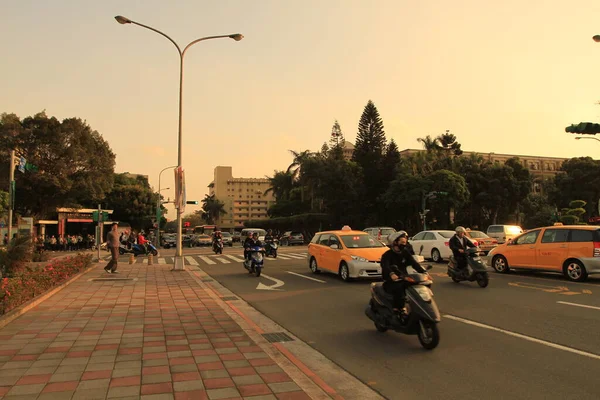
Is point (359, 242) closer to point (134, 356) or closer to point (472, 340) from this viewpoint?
point (472, 340)

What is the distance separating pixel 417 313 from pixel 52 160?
122 feet

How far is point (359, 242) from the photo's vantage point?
565 inches

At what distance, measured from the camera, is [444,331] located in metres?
7.27

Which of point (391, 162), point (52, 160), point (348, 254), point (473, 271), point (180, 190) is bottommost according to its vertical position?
point (473, 271)

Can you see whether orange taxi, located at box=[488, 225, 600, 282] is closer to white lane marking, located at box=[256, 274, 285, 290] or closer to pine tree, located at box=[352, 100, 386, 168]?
white lane marking, located at box=[256, 274, 285, 290]

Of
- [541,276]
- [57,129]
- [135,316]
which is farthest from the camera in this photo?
[57,129]

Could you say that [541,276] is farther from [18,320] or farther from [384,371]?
[18,320]

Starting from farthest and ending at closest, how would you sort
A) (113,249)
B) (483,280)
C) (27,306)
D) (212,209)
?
(212,209) → (113,249) → (483,280) → (27,306)

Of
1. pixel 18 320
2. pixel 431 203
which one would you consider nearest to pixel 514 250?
pixel 18 320

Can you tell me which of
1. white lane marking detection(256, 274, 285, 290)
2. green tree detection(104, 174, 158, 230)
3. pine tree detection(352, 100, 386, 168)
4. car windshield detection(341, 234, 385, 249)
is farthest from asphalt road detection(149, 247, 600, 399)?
green tree detection(104, 174, 158, 230)

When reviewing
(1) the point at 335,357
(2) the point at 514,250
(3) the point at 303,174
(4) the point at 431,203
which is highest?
(3) the point at 303,174

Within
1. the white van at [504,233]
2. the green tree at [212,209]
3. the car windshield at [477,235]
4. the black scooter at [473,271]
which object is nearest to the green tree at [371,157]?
the white van at [504,233]

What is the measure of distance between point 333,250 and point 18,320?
357 inches

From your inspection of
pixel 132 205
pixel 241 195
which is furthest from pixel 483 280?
pixel 241 195
